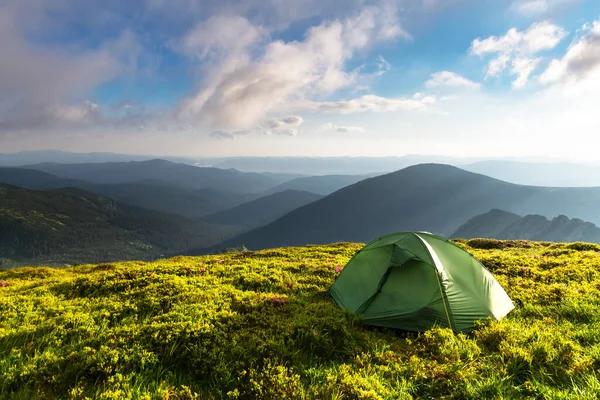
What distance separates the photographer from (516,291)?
12.5 m

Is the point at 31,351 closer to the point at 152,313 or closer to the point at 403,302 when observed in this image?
the point at 152,313

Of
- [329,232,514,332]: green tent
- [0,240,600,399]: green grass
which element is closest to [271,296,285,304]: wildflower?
[0,240,600,399]: green grass

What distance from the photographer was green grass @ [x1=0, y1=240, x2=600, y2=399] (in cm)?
635

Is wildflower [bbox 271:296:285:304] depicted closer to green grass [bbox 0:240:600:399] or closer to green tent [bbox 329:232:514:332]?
green grass [bbox 0:240:600:399]

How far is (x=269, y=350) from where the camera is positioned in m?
7.95

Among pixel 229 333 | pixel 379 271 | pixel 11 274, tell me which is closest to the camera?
pixel 229 333

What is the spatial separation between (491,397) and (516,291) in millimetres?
8392

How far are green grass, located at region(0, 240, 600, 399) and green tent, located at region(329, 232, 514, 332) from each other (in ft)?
1.96

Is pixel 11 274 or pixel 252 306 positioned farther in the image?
pixel 11 274

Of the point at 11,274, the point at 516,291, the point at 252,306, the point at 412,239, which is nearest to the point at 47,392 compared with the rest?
the point at 252,306

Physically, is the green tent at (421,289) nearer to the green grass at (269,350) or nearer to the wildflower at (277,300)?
the green grass at (269,350)

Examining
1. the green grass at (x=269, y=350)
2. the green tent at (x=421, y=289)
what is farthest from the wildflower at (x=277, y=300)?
the green tent at (x=421, y=289)

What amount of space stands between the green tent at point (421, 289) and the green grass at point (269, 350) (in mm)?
596

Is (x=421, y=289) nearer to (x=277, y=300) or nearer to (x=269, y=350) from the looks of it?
(x=277, y=300)
